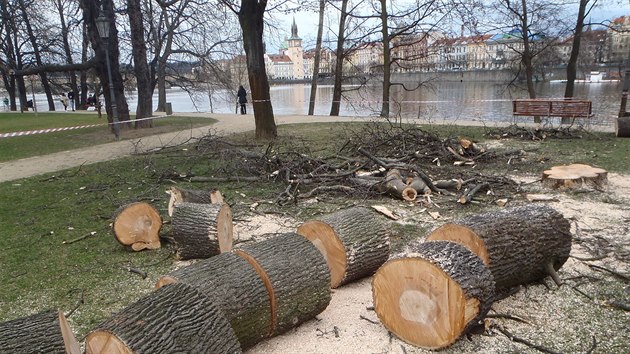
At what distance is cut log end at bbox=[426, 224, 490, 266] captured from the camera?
11.6 feet

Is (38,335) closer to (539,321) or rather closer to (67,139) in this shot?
(539,321)

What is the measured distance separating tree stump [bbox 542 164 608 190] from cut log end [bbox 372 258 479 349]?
14.7 ft

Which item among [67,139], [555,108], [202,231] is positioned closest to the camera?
→ [202,231]

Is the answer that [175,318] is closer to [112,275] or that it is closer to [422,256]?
[422,256]

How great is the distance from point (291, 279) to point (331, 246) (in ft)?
2.73

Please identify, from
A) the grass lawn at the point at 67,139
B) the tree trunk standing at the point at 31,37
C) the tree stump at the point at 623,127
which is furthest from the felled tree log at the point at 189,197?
the tree trunk standing at the point at 31,37

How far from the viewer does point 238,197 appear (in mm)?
7031

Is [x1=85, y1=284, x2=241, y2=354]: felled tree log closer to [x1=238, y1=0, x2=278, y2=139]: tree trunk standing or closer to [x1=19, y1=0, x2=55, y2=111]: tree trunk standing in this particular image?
[x1=238, y1=0, x2=278, y2=139]: tree trunk standing

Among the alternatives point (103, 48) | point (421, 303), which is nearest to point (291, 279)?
point (421, 303)

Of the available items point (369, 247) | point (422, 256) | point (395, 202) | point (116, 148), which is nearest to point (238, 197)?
point (395, 202)

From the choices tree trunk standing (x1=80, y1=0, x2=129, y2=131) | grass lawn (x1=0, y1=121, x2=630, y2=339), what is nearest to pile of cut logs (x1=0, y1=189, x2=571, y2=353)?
grass lawn (x1=0, y1=121, x2=630, y2=339)

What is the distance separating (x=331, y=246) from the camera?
4098 mm

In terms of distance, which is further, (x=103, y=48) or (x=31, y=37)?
(x=31, y=37)

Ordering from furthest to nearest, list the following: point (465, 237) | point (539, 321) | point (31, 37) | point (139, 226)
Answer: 1. point (31, 37)
2. point (139, 226)
3. point (465, 237)
4. point (539, 321)
